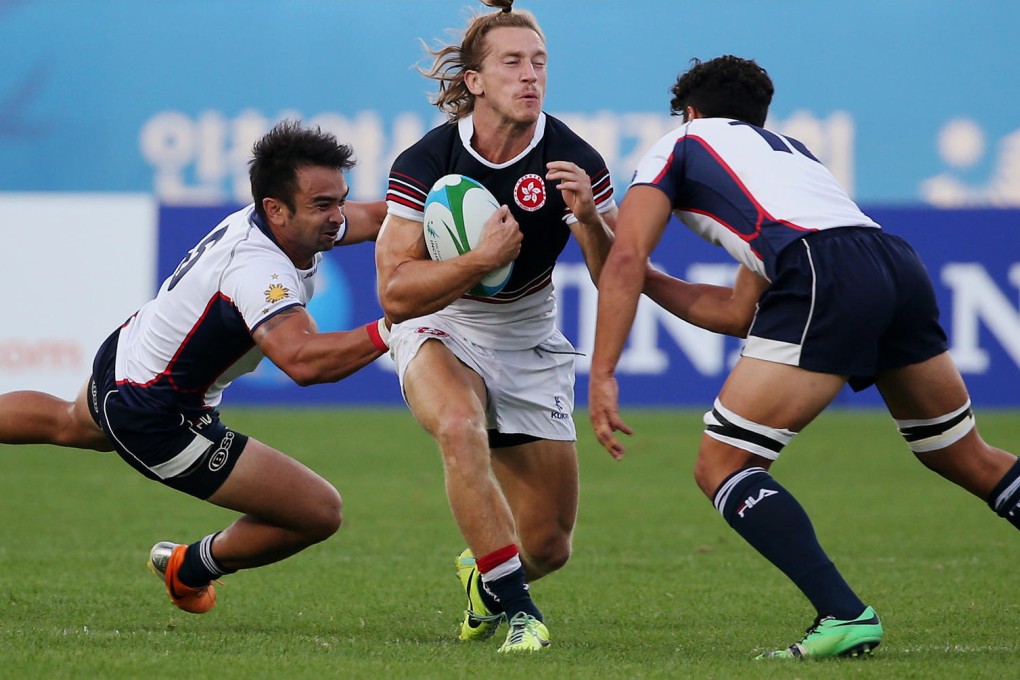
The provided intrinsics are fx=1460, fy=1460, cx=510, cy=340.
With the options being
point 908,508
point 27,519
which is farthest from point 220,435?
point 908,508

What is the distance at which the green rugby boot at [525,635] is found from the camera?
207 inches

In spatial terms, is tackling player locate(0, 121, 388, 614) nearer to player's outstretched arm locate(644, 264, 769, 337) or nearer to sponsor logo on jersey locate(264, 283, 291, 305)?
sponsor logo on jersey locate(264, 283, 291, 305)

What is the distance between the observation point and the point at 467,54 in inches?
242

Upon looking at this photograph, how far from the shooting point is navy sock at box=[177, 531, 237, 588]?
6234 millimetres

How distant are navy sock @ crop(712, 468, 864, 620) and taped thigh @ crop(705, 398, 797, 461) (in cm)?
10

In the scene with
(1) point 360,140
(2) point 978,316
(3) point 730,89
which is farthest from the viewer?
(1) point 360,140

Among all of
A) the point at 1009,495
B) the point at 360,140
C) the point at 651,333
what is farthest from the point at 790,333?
the point at 360,140

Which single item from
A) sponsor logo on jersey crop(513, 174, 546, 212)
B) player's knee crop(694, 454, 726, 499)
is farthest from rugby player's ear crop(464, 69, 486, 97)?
player's knee crop(694, 454, 726, 499)

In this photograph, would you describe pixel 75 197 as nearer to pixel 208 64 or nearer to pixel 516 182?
pixel 208 64

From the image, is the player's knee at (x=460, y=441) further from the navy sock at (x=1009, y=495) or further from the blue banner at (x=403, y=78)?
the blue banner at (x=403, y=78)

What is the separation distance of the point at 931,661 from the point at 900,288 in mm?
1294

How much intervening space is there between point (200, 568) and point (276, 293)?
4.37ft

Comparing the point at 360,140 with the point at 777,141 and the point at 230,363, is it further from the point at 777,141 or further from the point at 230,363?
the point at 777,141

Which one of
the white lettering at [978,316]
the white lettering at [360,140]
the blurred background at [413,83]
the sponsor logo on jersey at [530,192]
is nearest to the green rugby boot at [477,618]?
the sponsor logo on jersey at [530,192]
